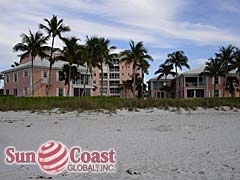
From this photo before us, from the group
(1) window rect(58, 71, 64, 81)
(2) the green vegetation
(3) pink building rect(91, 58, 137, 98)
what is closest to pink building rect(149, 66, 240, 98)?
(3) pink building rect(91, 58, 137, 98)

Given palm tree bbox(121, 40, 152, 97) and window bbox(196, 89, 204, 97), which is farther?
window bbox(196, 89, 204, 97)

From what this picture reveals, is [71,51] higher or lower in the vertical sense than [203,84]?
higher

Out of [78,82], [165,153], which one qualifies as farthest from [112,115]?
[78,82]

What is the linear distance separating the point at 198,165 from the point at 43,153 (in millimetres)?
4032

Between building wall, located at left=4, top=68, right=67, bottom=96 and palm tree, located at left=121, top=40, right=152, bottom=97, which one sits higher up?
palm tree, located at left=121, top=40, right=152, bottom=97

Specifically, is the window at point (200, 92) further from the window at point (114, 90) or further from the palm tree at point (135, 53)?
the window at point (114, 90)

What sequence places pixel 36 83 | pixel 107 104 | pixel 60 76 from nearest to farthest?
1. pixel 107 104
2. pixel 36 83
3. pixel 60 76

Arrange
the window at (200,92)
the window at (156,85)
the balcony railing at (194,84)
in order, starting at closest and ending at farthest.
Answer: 1. the balcony railing at (194,84)
2. the window at (200,92)
3. the window at (156,85)

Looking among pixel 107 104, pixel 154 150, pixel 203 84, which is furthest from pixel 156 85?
pixel 154 150

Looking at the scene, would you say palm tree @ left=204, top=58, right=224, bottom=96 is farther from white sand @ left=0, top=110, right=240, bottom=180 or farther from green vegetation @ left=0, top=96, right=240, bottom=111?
white sand @ left=0, top=110, right=240, bottom=180

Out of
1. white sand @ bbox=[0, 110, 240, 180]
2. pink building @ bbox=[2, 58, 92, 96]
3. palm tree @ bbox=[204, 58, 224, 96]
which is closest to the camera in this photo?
white sand @ bbox=[0, 110, 240, 180]

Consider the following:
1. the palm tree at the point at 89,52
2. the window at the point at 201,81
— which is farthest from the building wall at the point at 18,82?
the window at the point at 201,81

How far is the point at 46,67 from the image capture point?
124 feet

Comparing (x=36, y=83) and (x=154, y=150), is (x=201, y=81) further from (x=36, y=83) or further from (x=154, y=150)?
(x=154, y=150)
